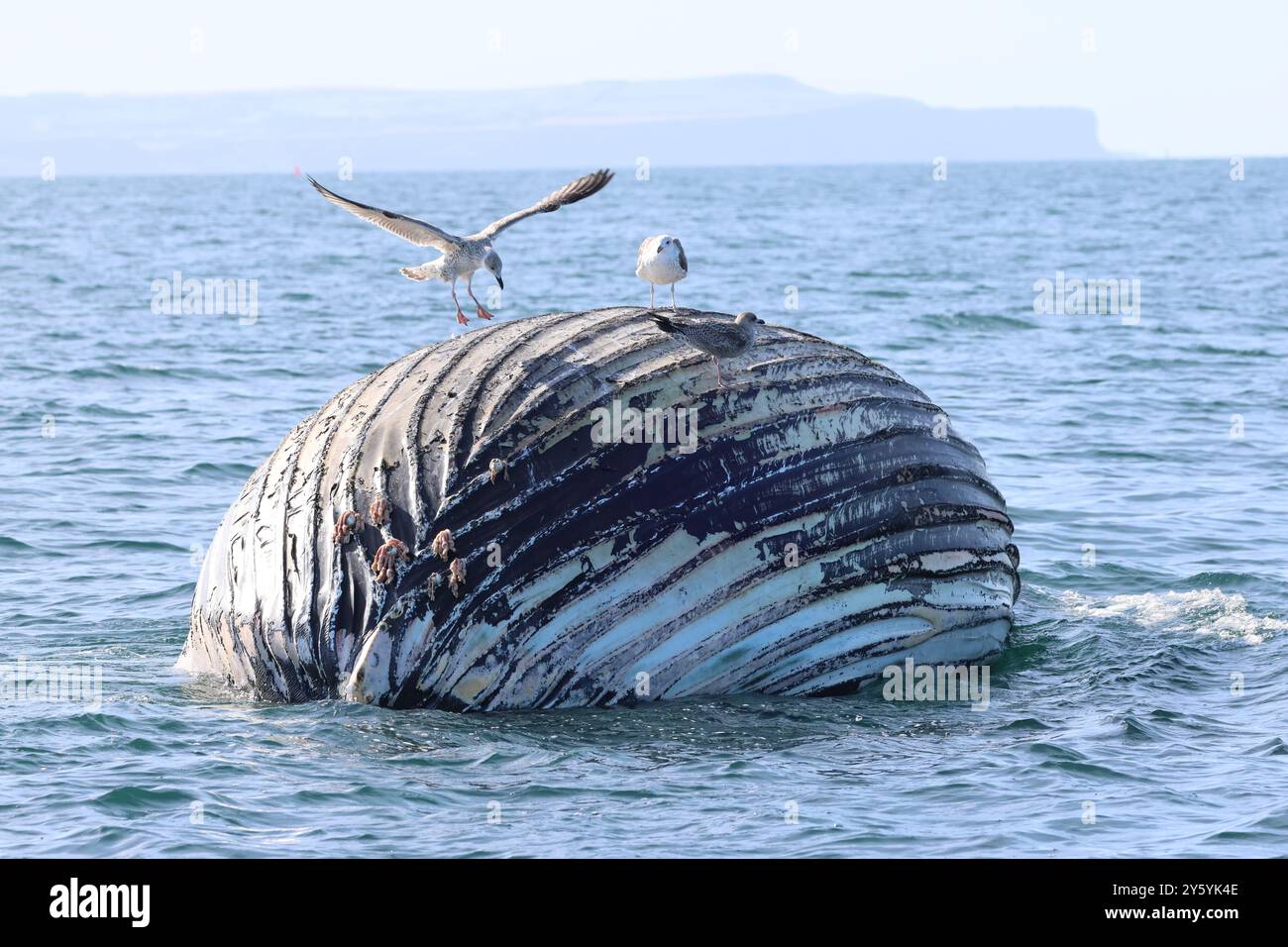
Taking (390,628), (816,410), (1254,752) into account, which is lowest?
(1254,752)

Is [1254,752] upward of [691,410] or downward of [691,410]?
downward

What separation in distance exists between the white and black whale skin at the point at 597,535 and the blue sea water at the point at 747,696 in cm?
23

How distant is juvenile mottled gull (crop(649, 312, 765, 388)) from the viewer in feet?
30.1

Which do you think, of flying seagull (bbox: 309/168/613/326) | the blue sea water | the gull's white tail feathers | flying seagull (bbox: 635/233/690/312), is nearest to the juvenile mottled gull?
flying seagull (bbox: 635/233/690/312)

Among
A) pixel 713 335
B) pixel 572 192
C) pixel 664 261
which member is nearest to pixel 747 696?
pixel 713 335

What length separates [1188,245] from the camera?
54.4m

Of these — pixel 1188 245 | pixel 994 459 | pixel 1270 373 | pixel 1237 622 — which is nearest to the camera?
pixel 1237 622

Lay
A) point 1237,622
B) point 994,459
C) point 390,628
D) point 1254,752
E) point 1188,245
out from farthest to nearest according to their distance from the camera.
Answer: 1. point 1188,245
2. point 994,459
3. point 1237,622
4. point 1254,752
5. point 390,628

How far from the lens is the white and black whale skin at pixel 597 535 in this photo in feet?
28.0

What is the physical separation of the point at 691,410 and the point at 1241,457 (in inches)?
468

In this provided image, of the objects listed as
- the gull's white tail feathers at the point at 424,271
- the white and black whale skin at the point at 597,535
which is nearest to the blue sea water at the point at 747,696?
the white and black whale skin at the point at 597,535

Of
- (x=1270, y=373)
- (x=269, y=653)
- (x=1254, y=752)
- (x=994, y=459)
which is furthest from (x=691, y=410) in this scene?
(x=1270, y=373)

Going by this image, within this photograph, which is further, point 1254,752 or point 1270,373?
point 1270,373

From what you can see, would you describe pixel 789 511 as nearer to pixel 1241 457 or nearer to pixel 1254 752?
pixel 1254 752
